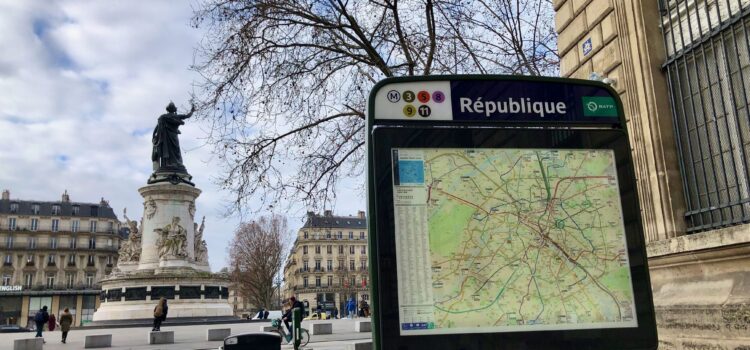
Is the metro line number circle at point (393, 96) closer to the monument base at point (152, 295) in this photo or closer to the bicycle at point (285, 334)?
the bicycle at point (285, 334)

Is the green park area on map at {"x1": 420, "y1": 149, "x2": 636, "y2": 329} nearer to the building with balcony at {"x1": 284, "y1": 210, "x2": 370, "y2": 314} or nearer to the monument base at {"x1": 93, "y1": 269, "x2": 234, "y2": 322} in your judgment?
the monument base at {"x1": 93, "y1": 269, "x2": 234, "y2": 322}

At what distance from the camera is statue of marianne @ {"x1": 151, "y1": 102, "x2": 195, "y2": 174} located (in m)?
34.3

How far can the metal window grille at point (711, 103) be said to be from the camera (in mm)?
5316

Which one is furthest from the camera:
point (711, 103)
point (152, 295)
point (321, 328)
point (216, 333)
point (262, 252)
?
point (262, 252)

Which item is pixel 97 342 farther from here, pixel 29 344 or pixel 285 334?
pixel 285 334

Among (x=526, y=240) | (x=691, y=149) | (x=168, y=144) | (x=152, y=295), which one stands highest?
(x=168, y=144)

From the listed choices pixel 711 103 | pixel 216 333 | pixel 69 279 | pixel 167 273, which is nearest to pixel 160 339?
pixel 216 333

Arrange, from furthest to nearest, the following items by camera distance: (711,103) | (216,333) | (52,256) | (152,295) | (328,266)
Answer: (328,266)
(52,256)
(152,295)
(216,333)
(711,103)

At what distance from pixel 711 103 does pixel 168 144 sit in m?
33.3

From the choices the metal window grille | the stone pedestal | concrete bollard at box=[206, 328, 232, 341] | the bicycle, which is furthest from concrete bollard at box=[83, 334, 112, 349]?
the metal window grille

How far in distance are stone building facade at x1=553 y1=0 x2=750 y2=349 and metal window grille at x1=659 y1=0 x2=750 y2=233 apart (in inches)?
0.4

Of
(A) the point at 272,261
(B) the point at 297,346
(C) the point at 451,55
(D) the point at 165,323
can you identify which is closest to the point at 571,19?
(C) the point at 451,55

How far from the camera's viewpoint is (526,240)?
7.79 feet

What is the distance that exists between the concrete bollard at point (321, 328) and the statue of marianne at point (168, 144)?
16.0 m
